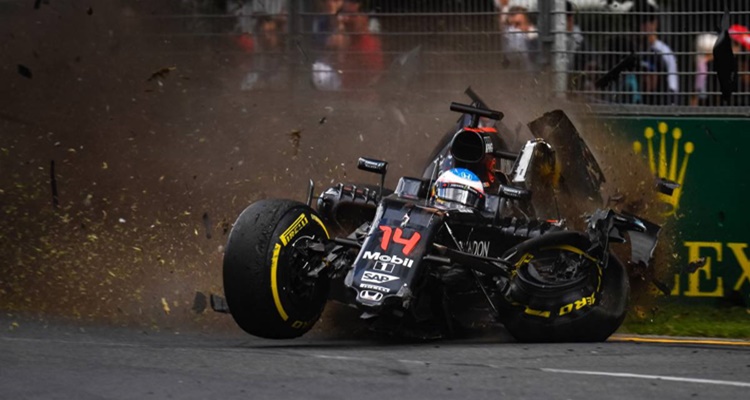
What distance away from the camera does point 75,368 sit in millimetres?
8055

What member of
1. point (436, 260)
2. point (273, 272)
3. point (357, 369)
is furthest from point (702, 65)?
point (357, 369)

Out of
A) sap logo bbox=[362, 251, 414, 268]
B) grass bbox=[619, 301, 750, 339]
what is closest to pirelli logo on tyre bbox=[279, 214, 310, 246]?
sap logo bbox=[362, 251, 414, 268]

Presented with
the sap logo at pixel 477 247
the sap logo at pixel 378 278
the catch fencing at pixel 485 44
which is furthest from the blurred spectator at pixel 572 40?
the sap logo at pixel 378 278

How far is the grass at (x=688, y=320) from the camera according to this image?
11.0 meters

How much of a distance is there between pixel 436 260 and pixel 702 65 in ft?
13.6

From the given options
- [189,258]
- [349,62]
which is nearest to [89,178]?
[189,258]

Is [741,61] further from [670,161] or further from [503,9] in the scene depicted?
[503,9]

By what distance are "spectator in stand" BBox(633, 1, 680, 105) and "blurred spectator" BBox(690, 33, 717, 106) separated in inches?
6.6

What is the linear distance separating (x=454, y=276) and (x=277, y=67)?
460 cm

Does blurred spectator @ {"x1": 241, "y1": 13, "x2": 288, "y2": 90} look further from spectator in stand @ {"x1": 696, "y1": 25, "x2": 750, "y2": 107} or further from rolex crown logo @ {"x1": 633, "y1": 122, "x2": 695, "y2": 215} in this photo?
spectator in stand @ {"x1": 696, "y1": 25, "x2": 750, "y2": 107}

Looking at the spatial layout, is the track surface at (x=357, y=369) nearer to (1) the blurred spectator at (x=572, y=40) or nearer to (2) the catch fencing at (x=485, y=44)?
(2) the catch fencing at (x=485, y=44)

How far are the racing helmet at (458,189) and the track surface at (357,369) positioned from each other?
39.7 inches

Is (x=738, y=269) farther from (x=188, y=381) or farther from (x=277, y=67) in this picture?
(x=188, y=381)

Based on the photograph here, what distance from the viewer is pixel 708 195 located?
12164 millimetres
